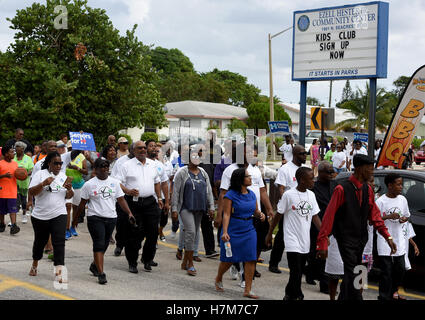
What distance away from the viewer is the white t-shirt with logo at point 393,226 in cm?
775

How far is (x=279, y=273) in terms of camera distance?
9641 millimetres

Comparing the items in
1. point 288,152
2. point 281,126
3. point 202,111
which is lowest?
point 288,152

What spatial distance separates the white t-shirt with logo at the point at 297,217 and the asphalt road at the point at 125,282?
894 millimetres

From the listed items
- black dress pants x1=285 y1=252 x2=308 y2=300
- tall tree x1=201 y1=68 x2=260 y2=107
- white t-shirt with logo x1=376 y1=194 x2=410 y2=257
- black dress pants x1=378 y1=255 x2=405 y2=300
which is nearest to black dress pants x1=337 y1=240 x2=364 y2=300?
black dress pants x1=285 y1=252 x2=308 y2=300

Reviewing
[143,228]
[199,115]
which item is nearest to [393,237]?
[143,228]

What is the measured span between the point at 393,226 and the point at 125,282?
3.63 meters

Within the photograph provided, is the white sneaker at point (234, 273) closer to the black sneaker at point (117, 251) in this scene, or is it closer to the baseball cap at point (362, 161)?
the black sneaker at point (117, 251)

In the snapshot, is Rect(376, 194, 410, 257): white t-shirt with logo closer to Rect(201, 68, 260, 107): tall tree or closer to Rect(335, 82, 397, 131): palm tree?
Rect(335, 82, 397, 131): palm tree

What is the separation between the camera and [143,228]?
31.2 ft

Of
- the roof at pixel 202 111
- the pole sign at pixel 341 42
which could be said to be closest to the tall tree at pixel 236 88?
the roof at pixel 202 111

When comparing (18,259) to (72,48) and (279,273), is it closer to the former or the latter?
(279,273)

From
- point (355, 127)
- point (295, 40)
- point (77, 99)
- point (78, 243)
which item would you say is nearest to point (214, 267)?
point (78, 243)

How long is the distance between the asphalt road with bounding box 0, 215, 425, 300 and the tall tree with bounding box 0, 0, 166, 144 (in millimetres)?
18872

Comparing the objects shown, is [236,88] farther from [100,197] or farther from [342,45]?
[100,197]
